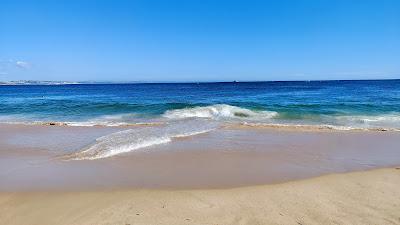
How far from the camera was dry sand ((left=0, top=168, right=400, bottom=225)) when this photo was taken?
13.9 feet

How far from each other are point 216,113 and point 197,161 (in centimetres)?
1358

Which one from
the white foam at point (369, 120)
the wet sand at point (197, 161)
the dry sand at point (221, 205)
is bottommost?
the white foam at point (369, 120)

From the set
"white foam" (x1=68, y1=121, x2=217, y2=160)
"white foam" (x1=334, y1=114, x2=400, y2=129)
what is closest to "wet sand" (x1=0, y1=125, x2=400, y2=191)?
"white foam" (x1=68, y1=121, x2=217, y2=160)

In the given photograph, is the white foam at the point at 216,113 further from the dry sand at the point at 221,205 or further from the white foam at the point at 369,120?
the dry sand at the point at 221,205

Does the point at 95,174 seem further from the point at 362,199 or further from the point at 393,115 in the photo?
the point at 393,115

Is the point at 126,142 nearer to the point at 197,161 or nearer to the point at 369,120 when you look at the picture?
the point at 197,161

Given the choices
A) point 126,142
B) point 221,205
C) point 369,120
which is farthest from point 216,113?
point 221,205

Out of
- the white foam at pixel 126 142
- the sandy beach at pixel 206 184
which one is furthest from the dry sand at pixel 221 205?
the white foam at pixel 126 142

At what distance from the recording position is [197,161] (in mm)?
7773

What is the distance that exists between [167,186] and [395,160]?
A: 19.8ft

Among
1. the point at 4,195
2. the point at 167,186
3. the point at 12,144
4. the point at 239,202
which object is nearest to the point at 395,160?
the point at 239,202

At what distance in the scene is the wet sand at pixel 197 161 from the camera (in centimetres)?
604

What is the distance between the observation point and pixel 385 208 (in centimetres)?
456

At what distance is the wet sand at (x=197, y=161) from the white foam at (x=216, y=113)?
8025 mm
